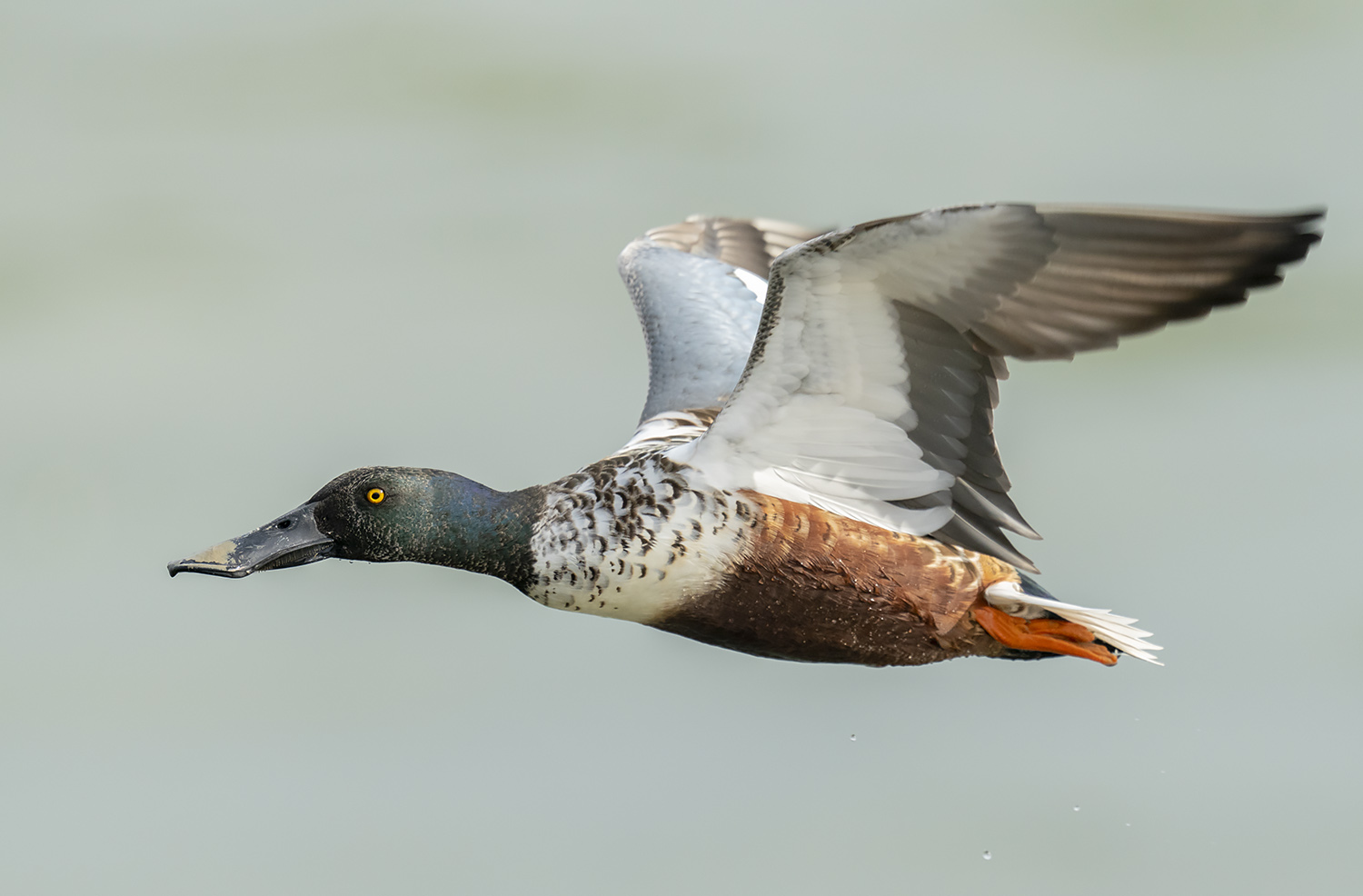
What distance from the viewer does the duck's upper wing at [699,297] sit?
18.9 ft

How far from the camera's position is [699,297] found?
20.5ft

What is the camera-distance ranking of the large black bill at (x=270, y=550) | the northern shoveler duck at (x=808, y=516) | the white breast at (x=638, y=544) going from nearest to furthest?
the northern shoveler duck at (x=808, y=516)
the white breast at (x=638, y=544)
the large black bill at (x=270, y=550)

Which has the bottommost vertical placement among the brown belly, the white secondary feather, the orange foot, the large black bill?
the orange foot

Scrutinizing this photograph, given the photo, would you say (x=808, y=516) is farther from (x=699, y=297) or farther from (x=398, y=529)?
(x=699, y=297)

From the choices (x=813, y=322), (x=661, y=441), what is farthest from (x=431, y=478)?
(x=813, y=322)

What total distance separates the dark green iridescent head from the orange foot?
4.51ft

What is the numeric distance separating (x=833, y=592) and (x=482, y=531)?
103 centimetres

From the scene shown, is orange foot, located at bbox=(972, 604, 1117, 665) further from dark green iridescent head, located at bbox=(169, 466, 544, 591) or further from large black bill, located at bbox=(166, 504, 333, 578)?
large black bill, located at bbox=(166, 504, 333, 578)

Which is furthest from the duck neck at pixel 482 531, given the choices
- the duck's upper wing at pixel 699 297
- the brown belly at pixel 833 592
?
the duck's upper wing at pixel 699 297

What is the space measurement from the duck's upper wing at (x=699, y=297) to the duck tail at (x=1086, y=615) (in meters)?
1.32

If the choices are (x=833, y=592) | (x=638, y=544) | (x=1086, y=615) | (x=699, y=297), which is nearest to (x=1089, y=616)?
(x=1086, y=615)

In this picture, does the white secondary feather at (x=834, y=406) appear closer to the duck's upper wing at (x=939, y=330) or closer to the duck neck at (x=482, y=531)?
the duck's upper wing at (x=939, y=330)

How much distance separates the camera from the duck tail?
468 centimetres

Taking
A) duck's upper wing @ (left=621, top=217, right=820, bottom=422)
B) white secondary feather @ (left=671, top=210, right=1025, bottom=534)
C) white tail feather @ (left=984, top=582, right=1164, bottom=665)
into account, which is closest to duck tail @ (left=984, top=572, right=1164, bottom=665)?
white tail feather @ (left=984, top=582, right=1164, bottom=665)
